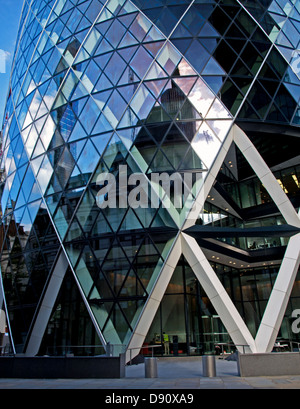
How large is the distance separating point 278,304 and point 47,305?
12767mm

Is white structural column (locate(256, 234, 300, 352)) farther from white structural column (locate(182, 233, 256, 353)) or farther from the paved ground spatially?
the paved ground

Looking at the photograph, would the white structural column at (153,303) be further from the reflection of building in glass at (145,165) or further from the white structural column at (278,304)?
the white structural column at (278,304)

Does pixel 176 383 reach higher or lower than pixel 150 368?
lower

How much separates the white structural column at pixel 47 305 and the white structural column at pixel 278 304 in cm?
1120

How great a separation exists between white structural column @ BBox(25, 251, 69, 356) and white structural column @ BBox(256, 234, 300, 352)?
11.2m

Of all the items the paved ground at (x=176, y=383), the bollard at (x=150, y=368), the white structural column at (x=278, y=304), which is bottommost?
the paved ground at (x=176, y=383)

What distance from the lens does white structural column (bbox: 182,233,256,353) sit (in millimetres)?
16328

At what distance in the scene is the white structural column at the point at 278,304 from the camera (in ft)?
53.3

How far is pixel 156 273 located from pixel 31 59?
2081 cm

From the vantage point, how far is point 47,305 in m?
20.0

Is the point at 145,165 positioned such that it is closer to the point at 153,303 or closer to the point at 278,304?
the point at 153,303

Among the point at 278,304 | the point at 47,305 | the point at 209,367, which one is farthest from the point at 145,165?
the point at 209,367

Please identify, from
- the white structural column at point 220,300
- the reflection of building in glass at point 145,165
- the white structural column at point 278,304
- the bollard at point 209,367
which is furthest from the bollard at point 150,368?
the white structural column at point 278,304
